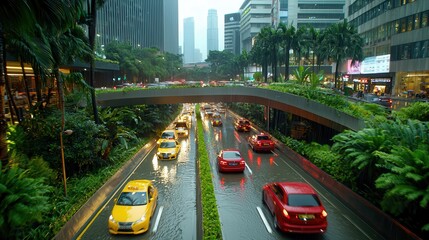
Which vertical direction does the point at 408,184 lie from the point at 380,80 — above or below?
below

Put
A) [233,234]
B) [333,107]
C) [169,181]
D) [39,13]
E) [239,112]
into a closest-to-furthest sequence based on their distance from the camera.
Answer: [39,13] < [233,234] < [169,181] < [333,107] < [239,112]

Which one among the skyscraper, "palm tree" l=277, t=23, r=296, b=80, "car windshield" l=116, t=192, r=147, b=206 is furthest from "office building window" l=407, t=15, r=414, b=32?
the skyscraper

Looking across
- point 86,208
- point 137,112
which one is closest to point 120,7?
point 137,112

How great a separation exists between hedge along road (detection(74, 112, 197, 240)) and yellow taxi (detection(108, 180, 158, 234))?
0.39 meters

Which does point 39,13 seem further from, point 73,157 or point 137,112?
point 137,112

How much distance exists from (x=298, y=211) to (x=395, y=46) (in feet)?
166

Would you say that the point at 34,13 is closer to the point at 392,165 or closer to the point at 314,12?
the point at 392,165

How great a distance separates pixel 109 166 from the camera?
63.4 feet

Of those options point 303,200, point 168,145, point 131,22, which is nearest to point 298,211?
point 303,200

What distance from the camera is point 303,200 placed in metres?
11.3

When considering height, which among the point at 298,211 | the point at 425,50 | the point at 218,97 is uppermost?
the point at 425,50

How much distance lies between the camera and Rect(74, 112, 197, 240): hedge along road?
38.5 feet

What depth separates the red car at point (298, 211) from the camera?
10750 millimetres

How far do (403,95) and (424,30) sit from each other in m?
10.9
